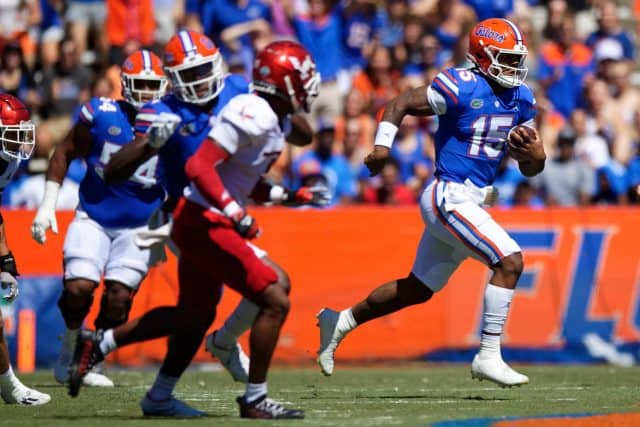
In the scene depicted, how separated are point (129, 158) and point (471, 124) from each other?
7.77ft

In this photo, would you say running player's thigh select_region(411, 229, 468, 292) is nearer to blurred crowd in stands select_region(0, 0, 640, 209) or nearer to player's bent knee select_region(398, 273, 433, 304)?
player's bent knee select_region(398, 273, 433, 304)

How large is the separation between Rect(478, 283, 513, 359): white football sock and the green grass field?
1.16 feet

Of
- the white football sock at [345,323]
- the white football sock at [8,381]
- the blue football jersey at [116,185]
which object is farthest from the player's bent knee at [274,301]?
the blue football jersey at [116,185]

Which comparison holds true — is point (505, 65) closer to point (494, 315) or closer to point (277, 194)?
point (494, 315)

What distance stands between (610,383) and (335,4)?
23.9ft

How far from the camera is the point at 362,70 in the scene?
1503cm

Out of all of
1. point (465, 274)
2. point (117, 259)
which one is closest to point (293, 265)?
point (465, 274)

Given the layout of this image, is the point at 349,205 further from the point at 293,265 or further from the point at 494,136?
the point at 494,136

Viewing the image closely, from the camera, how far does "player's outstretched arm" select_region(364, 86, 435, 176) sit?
8.02 m

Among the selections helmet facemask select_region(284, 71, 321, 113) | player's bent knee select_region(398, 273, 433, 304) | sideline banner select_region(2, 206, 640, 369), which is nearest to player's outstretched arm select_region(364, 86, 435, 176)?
player's bent knee select_region(398, 273, 433, 304)

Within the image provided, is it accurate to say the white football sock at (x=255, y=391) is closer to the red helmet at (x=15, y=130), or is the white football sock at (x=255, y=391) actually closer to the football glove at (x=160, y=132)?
the football glove at (x=160, y=132)

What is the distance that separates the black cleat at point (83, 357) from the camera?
6.59 metres

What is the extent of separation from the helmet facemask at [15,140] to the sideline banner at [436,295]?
11.9 ft

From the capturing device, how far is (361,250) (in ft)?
39.4
